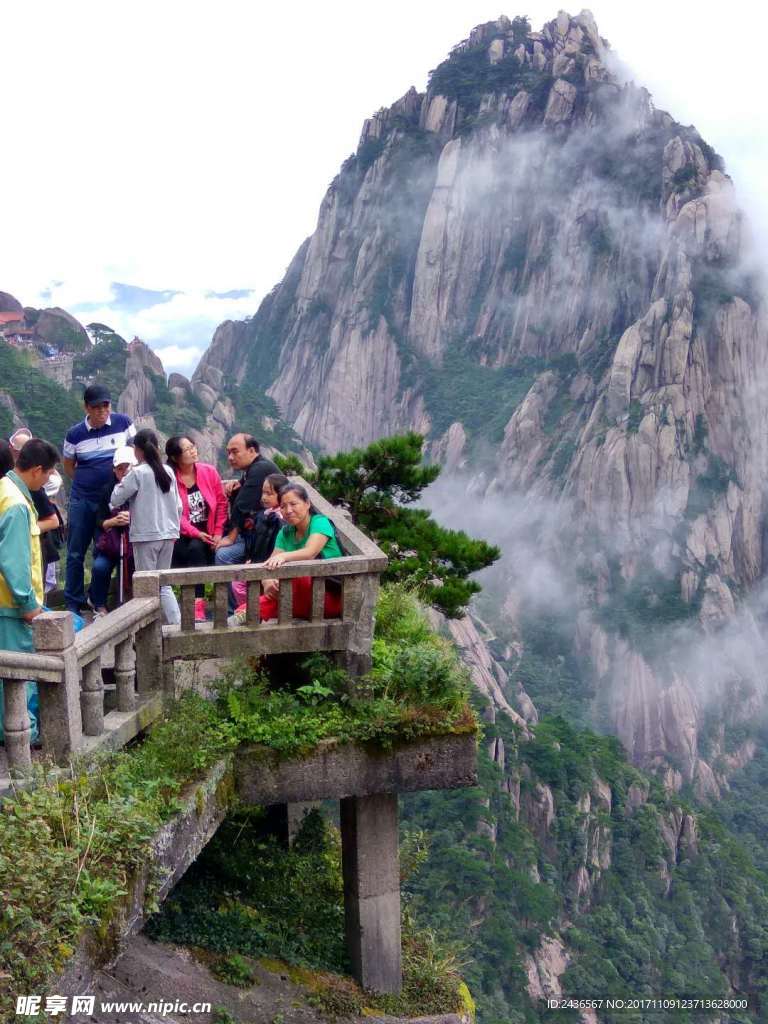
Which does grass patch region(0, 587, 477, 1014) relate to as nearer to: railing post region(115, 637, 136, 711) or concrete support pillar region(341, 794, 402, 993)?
railing post region(115, 637, 136, 711)

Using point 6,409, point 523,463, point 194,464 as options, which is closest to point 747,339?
point 523,463

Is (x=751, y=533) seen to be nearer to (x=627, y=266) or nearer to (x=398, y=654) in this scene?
(x=627, y=266)

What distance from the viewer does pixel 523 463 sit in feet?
388

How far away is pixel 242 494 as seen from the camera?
30.0ft

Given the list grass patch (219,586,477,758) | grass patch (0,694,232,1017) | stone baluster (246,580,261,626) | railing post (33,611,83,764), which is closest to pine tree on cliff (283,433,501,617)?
grass patch (219,586,477,758)

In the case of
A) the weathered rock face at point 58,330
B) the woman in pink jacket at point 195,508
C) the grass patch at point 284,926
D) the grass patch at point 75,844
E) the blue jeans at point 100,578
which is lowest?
the grass patch at point 284,926

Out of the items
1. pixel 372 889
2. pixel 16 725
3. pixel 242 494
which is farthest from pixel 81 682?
pixel 372 889

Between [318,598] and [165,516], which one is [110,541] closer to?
[165,516]

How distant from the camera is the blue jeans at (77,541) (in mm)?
9391

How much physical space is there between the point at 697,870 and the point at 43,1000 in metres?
59.0

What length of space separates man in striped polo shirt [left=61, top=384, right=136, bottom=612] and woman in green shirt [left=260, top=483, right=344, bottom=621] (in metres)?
2.14

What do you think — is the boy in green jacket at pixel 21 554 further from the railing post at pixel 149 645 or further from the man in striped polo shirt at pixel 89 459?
the man in striped polo shirt at pixel 89 459

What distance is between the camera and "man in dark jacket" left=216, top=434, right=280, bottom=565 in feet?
30.0

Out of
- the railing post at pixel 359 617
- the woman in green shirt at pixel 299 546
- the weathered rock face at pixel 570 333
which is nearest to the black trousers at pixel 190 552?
the woman in green shirt at pixel 299 546
